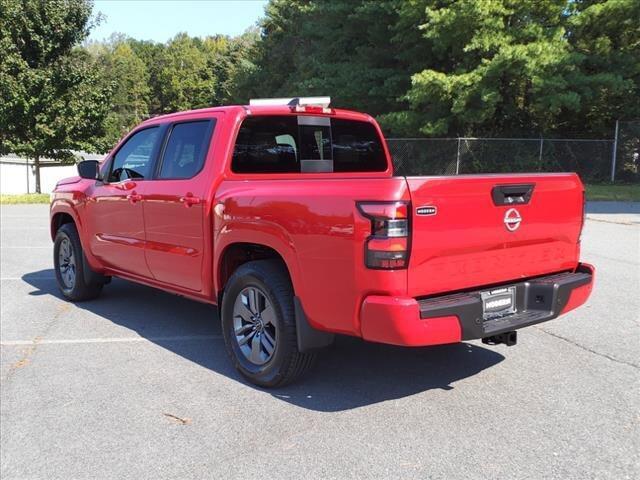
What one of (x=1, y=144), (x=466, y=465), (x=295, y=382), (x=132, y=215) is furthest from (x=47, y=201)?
(x=466, y=465)

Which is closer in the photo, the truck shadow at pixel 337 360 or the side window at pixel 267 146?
the truck shadow at pixel 337 360

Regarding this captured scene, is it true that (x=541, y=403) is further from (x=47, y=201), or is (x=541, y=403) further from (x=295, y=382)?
(x=47, y=201)

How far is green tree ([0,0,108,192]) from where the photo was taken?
777 inches

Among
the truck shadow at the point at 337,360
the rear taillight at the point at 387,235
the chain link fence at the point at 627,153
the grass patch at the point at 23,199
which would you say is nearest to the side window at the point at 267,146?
the truck shadow at the point at 337,360

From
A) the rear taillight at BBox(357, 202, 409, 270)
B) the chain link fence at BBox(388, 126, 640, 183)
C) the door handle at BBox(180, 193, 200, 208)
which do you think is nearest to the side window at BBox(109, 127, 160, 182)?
the door handle at BBox(180, 193, 200, 208)

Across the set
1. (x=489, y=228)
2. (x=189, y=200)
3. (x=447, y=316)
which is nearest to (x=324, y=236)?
(x=447, y=316)

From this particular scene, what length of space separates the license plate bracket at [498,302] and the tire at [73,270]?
451 cm

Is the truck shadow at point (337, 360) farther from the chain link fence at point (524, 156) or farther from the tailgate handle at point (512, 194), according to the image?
the chain link fence at point (524, 156)

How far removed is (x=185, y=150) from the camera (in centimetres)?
492

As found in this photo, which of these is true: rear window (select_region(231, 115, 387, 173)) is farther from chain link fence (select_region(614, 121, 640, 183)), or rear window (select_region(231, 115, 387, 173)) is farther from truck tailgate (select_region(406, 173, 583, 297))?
chain link fence (select_region(614, 121, 640, 183))

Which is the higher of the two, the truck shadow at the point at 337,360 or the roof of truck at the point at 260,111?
the roof of truck at the point at 260,111

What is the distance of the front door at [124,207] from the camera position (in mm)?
5320

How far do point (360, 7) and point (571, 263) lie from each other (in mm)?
21789

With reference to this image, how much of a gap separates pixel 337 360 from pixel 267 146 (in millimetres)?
1824
